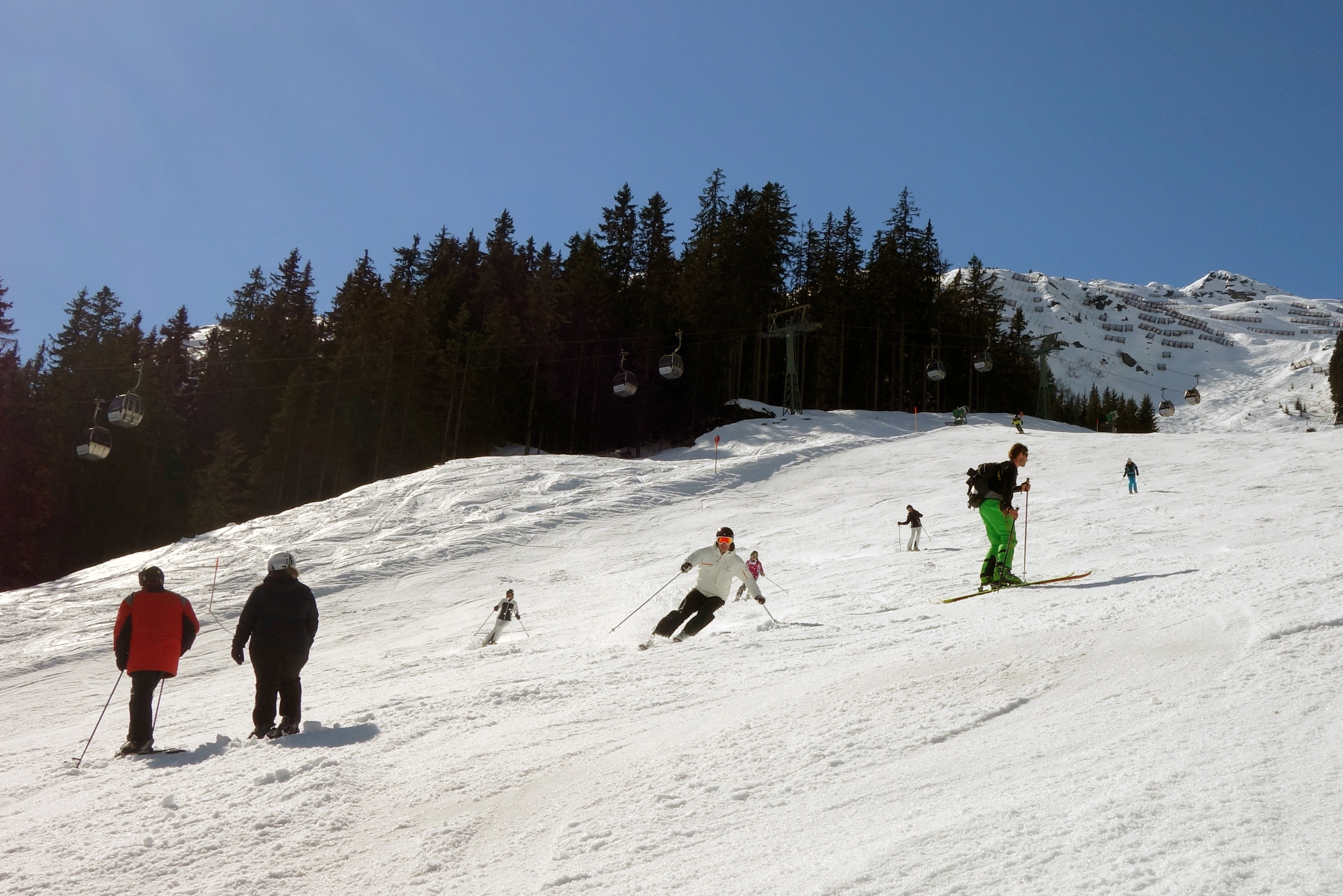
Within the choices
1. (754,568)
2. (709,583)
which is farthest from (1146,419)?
(709,583)

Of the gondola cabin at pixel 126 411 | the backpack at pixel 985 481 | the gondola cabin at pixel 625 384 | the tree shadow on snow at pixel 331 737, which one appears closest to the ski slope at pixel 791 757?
the tree shadow on snow at pixel 331 737

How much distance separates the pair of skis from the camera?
10273 millimetres

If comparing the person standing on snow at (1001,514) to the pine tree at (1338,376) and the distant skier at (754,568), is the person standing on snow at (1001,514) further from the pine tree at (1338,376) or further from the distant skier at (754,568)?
the pine tree at (1338,376)

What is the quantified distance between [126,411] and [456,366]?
2321cm

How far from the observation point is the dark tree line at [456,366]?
4550 centimetres

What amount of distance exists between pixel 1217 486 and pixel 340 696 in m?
22.3

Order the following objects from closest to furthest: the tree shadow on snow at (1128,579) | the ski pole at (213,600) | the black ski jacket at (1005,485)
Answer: the tree shadow on snow at (1128,579) → the black ski jacket at (1005,485) → the ski pole at (213,600)

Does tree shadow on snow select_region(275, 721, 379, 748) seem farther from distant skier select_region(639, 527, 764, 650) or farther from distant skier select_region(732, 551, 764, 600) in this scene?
distant skier select_region(732, 551, 764, 600)

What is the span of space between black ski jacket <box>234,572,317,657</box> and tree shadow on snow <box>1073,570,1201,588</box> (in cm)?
776

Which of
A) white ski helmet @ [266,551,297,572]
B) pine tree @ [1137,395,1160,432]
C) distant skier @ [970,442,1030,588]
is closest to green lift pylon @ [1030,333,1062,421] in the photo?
pine tree @ [1137,395,1160,432]

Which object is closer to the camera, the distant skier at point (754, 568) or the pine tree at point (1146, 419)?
the distant skier at point (754, 568)

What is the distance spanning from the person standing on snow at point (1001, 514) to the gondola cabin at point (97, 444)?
23525 millimetres

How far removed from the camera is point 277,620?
7160mm

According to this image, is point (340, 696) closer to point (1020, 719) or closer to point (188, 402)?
point (1020, 719)
